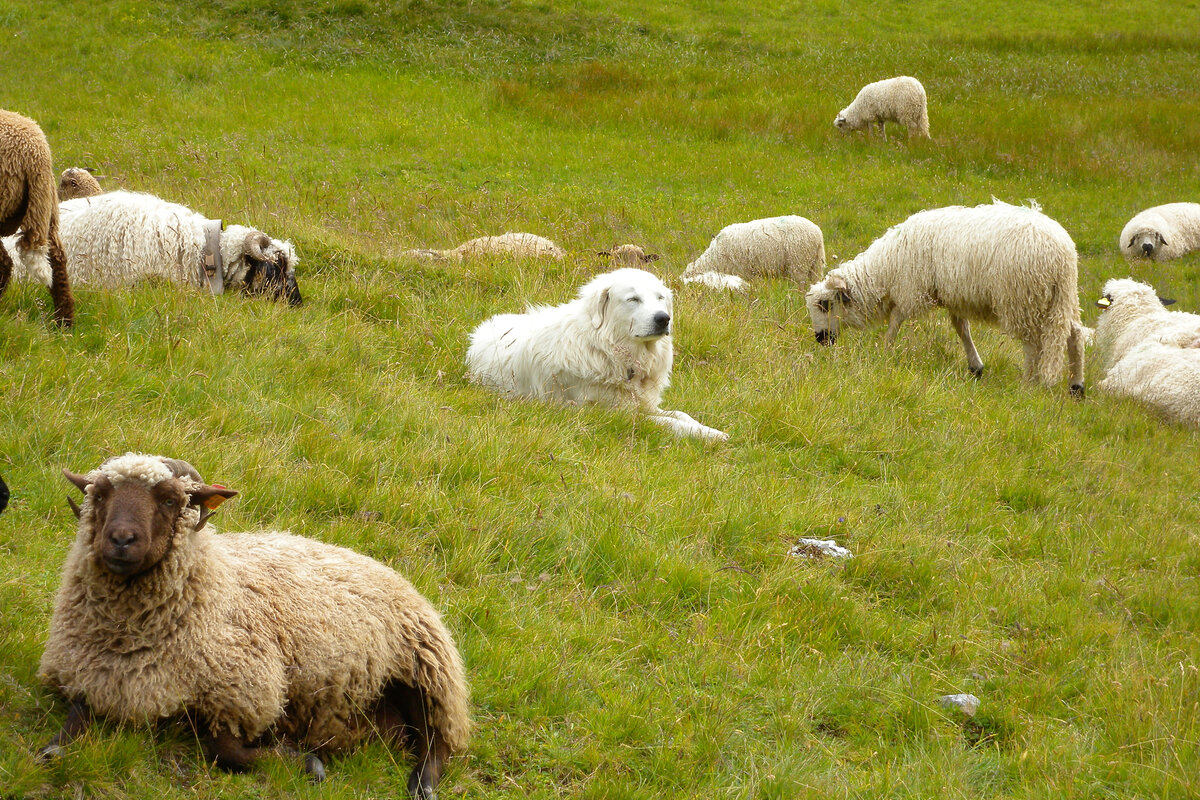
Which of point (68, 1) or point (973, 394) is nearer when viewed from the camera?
point (973, 394)

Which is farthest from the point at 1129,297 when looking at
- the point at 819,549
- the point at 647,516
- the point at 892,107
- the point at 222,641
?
the point at 892,107

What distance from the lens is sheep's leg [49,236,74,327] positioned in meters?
6.30

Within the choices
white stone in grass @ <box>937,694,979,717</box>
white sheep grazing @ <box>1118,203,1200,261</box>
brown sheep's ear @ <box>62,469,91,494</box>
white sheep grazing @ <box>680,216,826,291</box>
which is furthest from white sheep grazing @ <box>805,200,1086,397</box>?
brown sheep's ear @ <box>62,469,91,494</box>

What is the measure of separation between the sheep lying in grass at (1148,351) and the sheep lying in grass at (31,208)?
9154 millimetres

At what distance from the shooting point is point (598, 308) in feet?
24.7

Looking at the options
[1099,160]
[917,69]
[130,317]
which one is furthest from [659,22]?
[130,317]

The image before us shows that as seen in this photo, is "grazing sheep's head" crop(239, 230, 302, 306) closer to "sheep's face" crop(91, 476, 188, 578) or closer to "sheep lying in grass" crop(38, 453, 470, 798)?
"sheep lying in grass" crop(38, 453, 470, 798)

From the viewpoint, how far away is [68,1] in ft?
81.3

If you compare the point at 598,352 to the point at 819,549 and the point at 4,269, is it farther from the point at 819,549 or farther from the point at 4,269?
the point at 4,269

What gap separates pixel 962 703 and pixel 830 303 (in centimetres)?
713

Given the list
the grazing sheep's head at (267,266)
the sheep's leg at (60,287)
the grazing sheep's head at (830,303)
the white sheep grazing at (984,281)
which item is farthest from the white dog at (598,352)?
the grazing sheep's head at (830,303)

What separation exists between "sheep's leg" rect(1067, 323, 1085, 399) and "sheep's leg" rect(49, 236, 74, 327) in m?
8.62

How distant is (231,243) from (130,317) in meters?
1.99

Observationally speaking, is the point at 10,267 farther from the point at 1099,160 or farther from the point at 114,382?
the point at 1099,160
